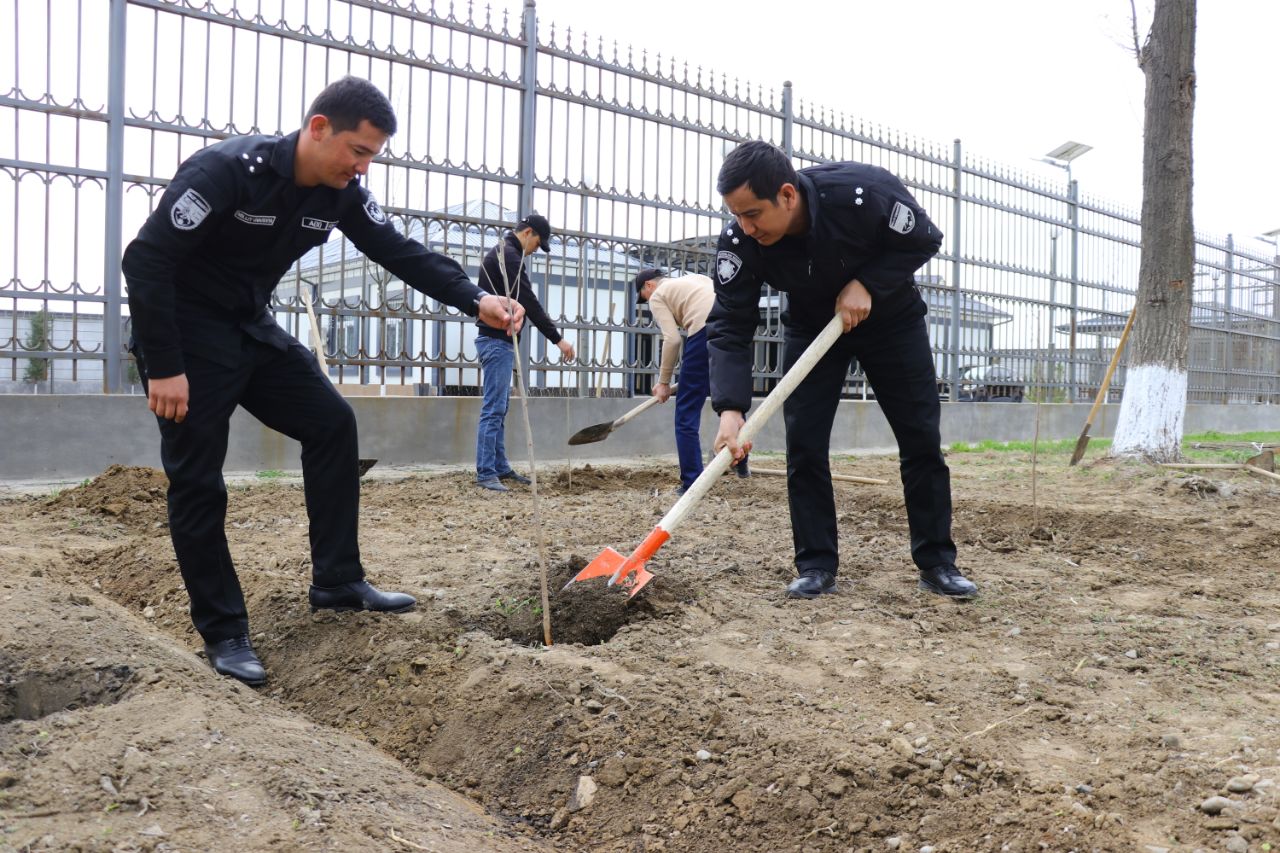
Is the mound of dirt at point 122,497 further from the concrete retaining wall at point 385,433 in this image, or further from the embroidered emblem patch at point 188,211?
the embroidered emblem patch at point 188,211

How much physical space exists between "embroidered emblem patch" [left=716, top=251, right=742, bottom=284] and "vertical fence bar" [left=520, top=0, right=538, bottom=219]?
179 inches

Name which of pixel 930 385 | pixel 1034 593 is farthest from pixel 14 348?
pixel 1034 593

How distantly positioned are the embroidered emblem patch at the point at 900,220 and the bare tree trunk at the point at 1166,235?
5.98m

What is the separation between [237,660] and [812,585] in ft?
5.99

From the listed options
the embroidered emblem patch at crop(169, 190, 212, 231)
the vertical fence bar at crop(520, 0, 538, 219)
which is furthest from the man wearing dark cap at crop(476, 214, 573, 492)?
the embroidered emblem patch at crop(169, 190, 212, 231)

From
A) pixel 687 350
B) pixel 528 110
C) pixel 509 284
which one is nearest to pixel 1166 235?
pixel 687 350

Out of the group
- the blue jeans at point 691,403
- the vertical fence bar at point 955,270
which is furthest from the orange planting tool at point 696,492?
the vertical fence bar at point 955,270

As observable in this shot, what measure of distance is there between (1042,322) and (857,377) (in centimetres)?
358

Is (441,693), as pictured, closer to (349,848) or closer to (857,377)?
(349,848)

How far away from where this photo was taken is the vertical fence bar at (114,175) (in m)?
5.86

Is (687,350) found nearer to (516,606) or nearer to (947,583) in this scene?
(947,583)

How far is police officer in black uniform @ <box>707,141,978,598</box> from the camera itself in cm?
305

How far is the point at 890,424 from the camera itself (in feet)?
11.2

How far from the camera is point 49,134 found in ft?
18.7
